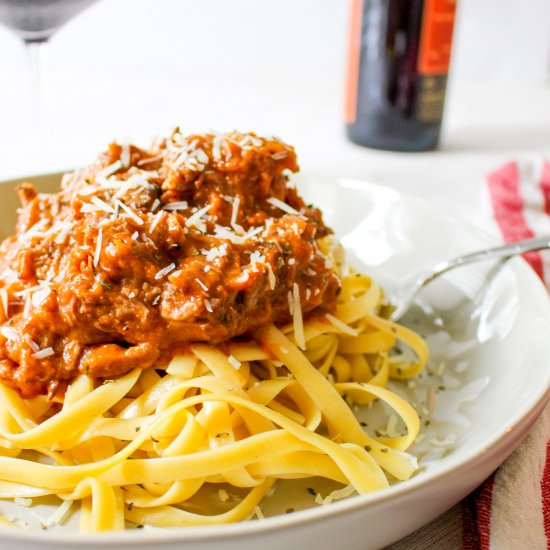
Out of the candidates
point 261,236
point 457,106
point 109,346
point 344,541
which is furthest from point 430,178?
point 344,541

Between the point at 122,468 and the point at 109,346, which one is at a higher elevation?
the point at 109,346

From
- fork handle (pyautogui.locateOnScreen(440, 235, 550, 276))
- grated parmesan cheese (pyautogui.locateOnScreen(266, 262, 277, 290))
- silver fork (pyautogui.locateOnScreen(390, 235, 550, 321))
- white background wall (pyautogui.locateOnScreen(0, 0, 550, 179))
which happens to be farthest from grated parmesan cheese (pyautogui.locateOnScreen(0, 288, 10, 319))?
white background wall (pyautogui.locateOnScreen(0, 0, 550, 179))

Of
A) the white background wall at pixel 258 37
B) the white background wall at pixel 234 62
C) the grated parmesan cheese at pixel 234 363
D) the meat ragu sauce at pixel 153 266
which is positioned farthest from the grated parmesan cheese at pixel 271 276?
the white background wall at pixel 258 37

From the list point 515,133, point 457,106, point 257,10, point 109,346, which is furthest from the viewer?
point 257,10

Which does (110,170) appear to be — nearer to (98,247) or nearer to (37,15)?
(98,247)

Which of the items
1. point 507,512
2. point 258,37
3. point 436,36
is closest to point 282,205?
point 507,512

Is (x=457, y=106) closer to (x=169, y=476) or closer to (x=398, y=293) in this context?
(x=398, y=293)
